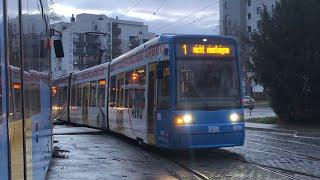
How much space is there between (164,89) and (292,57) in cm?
1634

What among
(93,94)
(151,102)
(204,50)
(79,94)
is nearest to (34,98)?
(204,50)

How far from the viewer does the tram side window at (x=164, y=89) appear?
50.8ft

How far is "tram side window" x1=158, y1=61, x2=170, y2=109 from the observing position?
50.8ft

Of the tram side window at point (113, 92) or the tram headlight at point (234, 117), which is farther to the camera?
the tram side window at point (113, 92)

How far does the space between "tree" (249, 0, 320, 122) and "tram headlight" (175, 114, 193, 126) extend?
16.5 metres

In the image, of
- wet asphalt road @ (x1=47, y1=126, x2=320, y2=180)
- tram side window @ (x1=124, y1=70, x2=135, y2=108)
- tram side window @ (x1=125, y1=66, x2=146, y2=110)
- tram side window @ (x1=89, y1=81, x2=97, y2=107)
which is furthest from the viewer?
tram side window @ (x1=89, y1=81, x2=97, y2=107)

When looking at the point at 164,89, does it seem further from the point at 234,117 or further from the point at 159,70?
the point at 234,117

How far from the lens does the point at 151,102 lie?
661 inches

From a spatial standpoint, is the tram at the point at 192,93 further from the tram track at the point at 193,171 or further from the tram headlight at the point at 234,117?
the tram track at the point at 193,171

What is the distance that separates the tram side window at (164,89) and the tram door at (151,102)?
384mm

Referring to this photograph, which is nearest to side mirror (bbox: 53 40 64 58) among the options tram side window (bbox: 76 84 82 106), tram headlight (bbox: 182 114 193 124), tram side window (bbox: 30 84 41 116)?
tram headlight (bbox: 182 114 193 124)

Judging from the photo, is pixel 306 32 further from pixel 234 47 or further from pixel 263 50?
pixel 234 47

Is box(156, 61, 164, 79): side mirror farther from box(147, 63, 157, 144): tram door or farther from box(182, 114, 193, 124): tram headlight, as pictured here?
box(182, 114, 193, 124): tram headlight

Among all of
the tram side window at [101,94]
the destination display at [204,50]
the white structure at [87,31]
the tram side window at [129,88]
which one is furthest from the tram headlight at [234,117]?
the white structure at [87,31]
